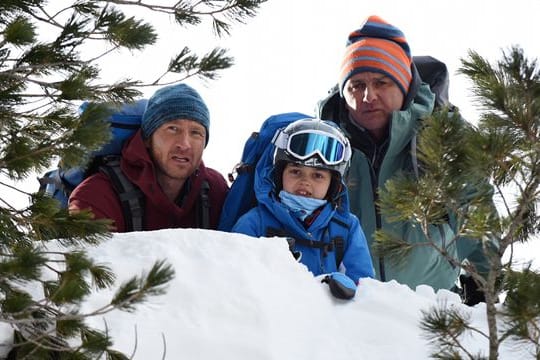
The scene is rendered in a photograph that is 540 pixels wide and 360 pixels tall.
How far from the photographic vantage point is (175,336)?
4.82 meters

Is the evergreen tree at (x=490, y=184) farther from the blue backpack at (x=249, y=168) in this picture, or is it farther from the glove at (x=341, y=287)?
the blue backpack at (x=249, y=168)

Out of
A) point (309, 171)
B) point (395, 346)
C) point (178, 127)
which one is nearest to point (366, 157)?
point (309, 171)

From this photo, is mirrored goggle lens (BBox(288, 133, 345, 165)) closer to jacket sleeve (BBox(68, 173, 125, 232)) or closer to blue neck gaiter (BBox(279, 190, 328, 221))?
blue neck gaiter (BBox(279, 190, 328, 221))

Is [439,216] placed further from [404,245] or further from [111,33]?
[111,33]

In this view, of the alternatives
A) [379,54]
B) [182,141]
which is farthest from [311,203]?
[379,54]

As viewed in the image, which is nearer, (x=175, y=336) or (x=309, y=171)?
(x=175, y=336)

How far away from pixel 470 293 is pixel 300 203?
1632 millimetres

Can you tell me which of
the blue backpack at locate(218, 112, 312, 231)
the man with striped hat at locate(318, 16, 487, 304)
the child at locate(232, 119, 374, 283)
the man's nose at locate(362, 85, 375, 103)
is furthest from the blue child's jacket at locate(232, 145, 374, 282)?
the man's nose at locate(362, 85, 375, 103)

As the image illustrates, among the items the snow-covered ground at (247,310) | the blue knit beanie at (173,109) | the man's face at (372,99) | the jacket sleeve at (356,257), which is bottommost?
the snow-covered ground at (247,310)

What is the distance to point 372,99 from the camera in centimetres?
793

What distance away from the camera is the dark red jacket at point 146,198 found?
645cm

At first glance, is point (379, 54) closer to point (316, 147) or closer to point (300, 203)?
point (316, 147)

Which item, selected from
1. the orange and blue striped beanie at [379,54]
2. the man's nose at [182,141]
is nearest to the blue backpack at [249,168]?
Result: the man's nose at [182,141]

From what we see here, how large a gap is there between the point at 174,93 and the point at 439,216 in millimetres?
2825
